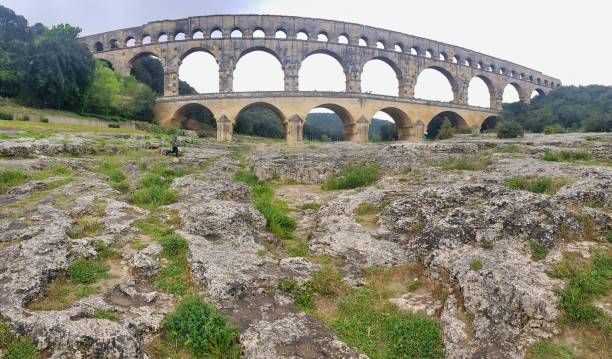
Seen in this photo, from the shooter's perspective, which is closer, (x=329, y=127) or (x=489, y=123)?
(x=489, y=123)

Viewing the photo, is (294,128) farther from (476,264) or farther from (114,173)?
(476,264)

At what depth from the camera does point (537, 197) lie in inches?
264

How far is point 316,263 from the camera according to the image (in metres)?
5.94

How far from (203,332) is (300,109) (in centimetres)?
3437

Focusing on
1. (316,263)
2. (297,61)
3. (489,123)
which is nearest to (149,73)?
(297,61)

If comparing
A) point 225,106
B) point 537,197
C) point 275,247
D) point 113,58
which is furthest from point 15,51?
point 537,197

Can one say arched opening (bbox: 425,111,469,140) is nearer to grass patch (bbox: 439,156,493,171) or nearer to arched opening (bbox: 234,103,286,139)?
arched opening (bbox: 234,103,286,139)

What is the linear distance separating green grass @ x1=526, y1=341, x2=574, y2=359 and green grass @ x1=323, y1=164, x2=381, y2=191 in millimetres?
6389

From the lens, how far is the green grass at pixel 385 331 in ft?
13.5

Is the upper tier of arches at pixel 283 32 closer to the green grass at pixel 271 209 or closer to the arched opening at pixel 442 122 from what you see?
the arched opening at pixel 442 122

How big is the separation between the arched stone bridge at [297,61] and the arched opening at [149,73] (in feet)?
16.0

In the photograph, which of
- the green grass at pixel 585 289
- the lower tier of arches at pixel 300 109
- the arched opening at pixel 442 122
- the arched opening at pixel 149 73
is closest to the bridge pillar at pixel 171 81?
the lower tier of arches at pixel 300 109

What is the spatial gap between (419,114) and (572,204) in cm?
3599

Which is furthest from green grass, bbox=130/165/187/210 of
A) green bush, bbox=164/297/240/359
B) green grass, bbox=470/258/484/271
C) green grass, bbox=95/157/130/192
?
green grass, bbox=470/258/484/271
